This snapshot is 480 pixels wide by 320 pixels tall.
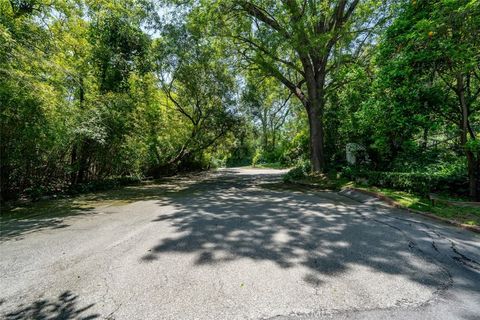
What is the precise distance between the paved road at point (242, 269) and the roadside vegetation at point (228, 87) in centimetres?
264

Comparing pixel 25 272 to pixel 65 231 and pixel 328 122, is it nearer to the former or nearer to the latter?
pixel 65 231

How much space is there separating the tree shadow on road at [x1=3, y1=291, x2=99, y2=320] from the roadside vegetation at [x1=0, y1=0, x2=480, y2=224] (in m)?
5.54

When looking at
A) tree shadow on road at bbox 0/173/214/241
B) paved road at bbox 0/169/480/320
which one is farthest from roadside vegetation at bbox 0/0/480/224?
paved road at bbox 0/169/480/320

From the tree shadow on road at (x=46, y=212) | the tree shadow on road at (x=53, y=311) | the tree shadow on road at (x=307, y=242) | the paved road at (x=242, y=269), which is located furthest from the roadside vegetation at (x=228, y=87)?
the tree shadow on road at (x=53, y=311)

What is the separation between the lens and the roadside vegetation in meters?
6.00

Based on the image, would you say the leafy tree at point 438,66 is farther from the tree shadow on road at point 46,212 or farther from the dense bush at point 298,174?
the tree shadow on road at point 46,212

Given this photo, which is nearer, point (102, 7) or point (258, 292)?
point (258, 292)

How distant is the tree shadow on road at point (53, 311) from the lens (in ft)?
6.64

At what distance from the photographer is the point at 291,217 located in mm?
4910

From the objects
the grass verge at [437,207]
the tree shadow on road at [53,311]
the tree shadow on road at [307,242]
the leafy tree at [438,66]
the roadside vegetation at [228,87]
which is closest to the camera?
the tree shadow on road at [53,311]

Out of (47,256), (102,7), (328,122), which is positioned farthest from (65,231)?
(328,122)

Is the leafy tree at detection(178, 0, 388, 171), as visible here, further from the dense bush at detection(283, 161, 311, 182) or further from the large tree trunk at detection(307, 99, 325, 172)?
the dense bush at detection(283, 161, 311, 182)

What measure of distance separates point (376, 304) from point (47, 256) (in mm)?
4054

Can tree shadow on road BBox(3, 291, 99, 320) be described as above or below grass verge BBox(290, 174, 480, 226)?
below
